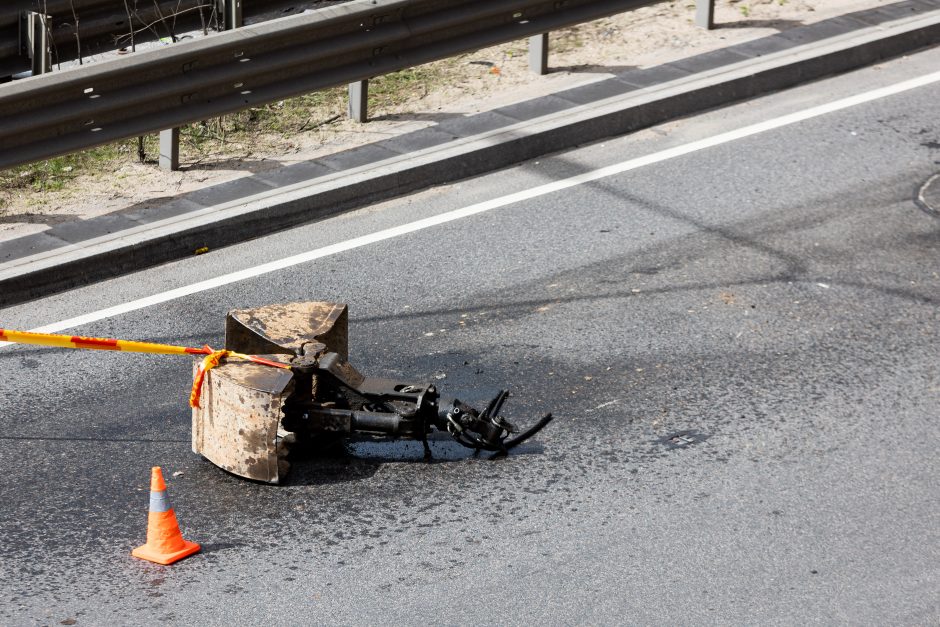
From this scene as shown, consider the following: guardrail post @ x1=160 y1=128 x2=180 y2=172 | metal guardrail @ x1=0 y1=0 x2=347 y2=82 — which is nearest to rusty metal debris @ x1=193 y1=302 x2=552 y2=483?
guardrail post @ x1=160 y1=128 x2=180 y2=172

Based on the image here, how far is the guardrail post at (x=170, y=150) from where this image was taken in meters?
8.45

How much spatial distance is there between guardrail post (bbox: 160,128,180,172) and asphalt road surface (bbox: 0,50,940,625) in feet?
3.87

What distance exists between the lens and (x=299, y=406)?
5.51 m

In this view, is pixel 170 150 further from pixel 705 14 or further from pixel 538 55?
pixel 705 14

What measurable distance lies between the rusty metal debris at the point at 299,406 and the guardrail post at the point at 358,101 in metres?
3.65

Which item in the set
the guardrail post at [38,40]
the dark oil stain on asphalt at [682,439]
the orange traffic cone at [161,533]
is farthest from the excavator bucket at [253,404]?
the guardrail post at [38,40]

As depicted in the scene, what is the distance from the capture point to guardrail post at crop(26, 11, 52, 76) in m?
8.52

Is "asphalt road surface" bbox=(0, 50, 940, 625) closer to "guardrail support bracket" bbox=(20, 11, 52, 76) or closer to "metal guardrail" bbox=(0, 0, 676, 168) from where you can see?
Answer: "metal guardrail" bbox=(0, 0, 676, 168)

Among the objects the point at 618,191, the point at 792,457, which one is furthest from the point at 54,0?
the point at 792,457

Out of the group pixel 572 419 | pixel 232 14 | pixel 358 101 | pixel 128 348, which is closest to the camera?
pixel 128 348

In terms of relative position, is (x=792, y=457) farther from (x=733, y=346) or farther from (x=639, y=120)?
(x=639, y=120)

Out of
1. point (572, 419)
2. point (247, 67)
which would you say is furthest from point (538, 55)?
point (572, 419)

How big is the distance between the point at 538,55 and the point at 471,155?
5.98ft

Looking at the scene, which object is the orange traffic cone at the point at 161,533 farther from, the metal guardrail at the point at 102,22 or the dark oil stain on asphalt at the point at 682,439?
the metal guardrail at the point at 102,22
